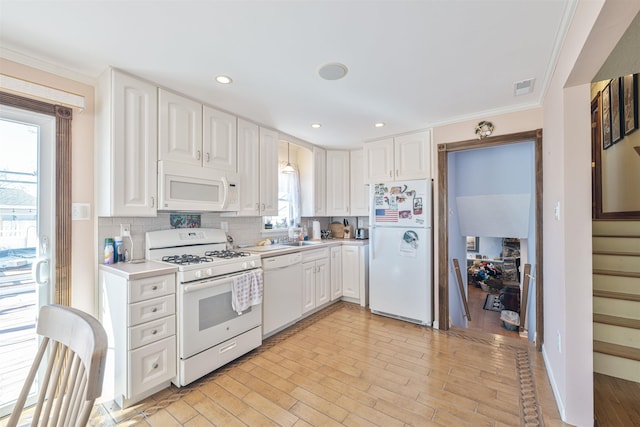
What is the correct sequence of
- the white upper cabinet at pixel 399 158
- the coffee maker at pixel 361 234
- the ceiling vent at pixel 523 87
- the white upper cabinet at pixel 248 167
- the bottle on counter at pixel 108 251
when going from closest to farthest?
the bottle on counter at pixel 108 251, the ceiling vent at pixel 523 87, the white upper cabinet at pixel 248 167, the white upper cabinet at pixel 399 158, the coffee maker at pixel 361 234

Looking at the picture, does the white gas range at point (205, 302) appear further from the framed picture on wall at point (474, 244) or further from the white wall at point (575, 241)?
the framed picture on wall at point (474, 244)

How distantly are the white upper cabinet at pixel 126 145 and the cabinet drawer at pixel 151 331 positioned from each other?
0.84 metres

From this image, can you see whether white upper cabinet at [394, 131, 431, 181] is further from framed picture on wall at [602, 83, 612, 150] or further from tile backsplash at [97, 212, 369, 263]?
framed picture on wall at [602, 83, 612, 150]

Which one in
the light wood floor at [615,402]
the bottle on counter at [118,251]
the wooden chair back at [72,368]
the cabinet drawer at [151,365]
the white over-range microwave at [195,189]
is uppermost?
the white over-range microwave at [195,189]

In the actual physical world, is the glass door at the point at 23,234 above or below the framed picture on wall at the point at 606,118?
below

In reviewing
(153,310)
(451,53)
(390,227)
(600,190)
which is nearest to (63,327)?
(153,310)

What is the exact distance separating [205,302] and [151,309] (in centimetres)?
38

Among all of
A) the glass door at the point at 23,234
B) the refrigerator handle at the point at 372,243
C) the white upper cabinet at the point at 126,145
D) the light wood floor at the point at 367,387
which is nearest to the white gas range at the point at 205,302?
the light wood floor at the point at 367,387

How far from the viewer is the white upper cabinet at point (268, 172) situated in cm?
328

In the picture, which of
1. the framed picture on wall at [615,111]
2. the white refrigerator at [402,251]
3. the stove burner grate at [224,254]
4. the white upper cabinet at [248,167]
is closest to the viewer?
the stove burner grate at [224,254]

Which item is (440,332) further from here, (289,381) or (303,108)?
(303,108)

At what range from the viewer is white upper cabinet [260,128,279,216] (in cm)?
328

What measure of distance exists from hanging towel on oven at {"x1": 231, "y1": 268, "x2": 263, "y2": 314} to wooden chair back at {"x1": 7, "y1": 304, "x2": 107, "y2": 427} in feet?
4.92

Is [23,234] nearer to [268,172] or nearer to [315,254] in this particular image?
[268,172]
